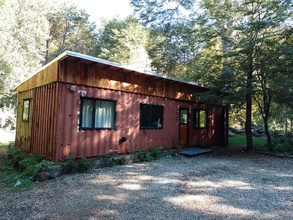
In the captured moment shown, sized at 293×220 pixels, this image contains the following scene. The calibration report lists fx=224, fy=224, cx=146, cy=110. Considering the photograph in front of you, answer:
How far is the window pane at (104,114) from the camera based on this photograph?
23.5ft

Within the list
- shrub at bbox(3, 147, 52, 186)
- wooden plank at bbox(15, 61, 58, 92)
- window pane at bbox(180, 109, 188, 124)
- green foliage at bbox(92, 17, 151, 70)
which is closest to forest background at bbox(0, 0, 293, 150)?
green foliage at bbox(92, 17, 151, 70)

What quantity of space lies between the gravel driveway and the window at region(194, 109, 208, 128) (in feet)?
15.5

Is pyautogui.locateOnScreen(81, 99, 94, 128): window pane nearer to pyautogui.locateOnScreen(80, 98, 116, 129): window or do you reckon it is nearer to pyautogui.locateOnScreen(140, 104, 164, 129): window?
pyautogui.locateOnScreen(80, 98, 116, 129): window

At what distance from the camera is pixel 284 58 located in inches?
346

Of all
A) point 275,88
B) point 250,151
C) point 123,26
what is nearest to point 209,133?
point 250,151

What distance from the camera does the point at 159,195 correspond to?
4371 mm

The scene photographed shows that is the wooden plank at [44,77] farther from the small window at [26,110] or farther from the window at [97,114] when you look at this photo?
the window at [97,114]

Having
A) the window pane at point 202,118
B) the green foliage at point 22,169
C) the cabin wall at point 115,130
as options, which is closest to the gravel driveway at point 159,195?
the green foliage at point 22,169

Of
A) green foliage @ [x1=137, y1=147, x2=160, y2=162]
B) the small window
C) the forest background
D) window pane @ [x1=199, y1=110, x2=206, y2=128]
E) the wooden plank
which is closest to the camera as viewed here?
the wooden plank

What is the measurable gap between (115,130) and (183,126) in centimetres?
413

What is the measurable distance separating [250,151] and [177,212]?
7.96m

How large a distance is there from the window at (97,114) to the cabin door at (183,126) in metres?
3.94

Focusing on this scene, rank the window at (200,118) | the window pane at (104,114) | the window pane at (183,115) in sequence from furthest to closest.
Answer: the window at (200,118) < the window pane at (183,115) < the window pane at (104,114)

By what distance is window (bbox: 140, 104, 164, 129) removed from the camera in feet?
28.7
